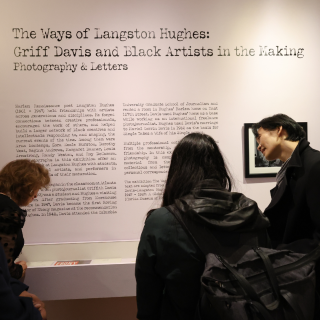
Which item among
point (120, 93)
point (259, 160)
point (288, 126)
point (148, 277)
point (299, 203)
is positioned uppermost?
point (120, 93)

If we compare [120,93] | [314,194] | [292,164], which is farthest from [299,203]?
[120,93]

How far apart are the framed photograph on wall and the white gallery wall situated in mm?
64

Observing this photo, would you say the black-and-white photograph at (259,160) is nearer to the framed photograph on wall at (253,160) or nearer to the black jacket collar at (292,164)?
the framed photograph on wall at (253,160)

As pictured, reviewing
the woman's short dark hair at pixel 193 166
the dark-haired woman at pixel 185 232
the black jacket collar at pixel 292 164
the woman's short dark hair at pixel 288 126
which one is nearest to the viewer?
the dark-haired woman at pixel 185 232

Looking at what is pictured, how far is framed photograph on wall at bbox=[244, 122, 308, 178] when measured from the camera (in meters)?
3.27

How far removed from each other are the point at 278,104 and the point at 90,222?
7.72 ft

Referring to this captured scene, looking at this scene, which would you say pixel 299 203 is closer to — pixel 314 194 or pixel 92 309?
pixel 314 194

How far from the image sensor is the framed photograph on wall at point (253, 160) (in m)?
3.27

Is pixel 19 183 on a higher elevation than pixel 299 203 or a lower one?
higher

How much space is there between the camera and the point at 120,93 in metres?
3.18

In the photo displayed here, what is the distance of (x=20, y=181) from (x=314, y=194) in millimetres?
2126

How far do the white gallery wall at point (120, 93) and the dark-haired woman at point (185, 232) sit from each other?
168 cm

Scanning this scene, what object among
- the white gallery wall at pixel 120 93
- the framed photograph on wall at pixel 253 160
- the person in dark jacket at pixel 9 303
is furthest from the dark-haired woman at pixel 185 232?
the framed photograph on wall at pixel 253 160

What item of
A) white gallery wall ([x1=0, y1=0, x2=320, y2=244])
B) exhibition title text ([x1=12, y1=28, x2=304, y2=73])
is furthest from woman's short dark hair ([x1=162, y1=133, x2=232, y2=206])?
exhibition title text ([x1=12, y1=28, x2=304, y2=73])
